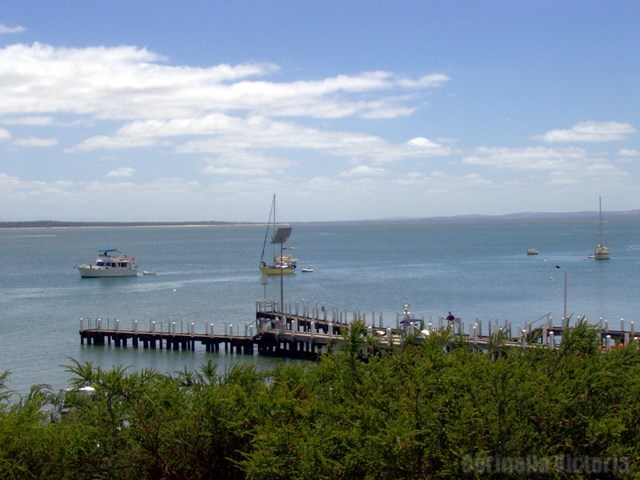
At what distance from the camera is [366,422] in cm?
1052

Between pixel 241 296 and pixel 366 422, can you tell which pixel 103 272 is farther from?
pixel 366 422

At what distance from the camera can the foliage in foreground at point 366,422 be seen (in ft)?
32.5

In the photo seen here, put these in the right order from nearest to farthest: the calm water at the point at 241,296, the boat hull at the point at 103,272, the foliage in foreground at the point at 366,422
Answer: the foliage in foreground at the point at 366,422 → the calm water at the point at 241,296 → the boat hull at the point at 103,272

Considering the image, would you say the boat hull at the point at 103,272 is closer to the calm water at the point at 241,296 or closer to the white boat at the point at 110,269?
the white boat at the point at 110,269

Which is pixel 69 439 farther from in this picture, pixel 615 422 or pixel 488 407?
pixel 615 422

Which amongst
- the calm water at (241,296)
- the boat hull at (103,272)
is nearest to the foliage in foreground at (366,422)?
the calm water at (241,296)

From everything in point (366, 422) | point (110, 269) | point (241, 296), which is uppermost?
point (366, 422)

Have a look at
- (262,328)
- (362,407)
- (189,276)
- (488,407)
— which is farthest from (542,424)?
(189,276)

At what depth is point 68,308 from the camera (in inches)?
2357

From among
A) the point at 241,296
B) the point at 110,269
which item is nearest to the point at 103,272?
the point at 110,269

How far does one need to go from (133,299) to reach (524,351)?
56.4 m

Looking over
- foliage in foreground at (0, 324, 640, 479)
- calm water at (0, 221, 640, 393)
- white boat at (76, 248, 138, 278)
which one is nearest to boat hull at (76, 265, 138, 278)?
white boat at (76, 248, 138, 278)

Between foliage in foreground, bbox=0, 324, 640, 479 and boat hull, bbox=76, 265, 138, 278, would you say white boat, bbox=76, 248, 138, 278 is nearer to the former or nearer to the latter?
boat hull, bbox=76, 265, 138, 278

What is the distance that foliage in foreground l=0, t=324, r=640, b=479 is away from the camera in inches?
390
